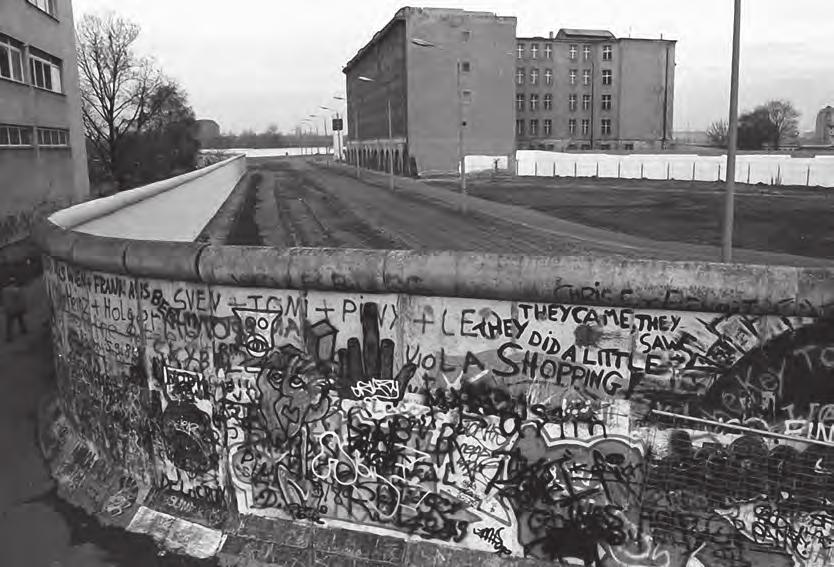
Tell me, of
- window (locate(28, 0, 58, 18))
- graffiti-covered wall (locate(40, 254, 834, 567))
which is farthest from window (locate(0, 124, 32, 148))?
graffiti-covered wall (locate(40, 254, 834, 567))

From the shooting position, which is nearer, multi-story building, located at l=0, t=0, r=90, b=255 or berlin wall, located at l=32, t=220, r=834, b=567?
berlin wall, located at l=32, t=220, r=834, b=567

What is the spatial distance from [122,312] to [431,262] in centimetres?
400

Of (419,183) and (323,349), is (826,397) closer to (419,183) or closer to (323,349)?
(323,349)

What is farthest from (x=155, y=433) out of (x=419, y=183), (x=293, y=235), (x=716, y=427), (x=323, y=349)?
(x=419, y=183)

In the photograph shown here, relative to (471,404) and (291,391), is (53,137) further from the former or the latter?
(471,404)

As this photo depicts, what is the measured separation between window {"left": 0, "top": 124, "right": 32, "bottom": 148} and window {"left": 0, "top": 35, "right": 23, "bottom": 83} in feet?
8.17

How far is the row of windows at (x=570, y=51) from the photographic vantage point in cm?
10925

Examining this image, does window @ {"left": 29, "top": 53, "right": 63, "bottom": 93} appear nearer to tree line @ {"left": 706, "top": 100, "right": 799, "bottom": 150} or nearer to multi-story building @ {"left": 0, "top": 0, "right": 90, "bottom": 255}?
multi-story building @ {"left": 0, "top": 0, "right": 90, "bottom": 255}

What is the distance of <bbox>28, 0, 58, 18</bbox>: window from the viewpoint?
40.3m

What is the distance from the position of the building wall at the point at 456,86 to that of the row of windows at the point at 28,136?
46.7m

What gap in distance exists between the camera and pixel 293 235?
3294cm

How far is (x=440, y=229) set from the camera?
36125 millimetres

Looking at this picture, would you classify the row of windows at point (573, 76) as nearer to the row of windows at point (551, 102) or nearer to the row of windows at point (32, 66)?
the row of windows at point (551, 102)

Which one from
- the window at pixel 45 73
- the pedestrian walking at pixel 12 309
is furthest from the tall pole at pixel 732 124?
the window at pixel 45 73
